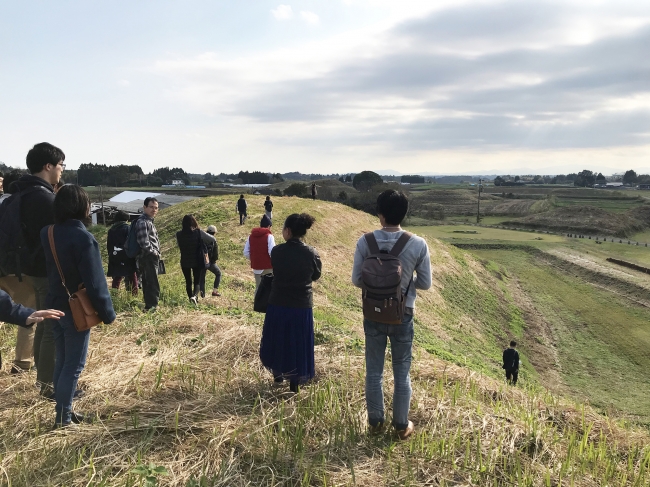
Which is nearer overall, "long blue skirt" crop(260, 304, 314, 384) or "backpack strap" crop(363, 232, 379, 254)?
"backpack strap" crop(363, 232, 379, 254)

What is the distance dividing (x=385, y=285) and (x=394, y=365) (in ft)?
2.56

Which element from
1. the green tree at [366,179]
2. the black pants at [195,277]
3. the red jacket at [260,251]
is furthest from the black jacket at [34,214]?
the green tree at [366,179]

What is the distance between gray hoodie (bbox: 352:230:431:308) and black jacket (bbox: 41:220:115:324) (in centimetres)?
217

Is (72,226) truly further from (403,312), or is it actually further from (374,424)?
(374,424)

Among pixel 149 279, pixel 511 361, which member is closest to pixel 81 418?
pixel 149 279

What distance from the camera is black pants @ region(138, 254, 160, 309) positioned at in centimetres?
812

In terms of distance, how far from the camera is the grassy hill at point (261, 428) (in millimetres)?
3629

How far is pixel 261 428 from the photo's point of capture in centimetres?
411

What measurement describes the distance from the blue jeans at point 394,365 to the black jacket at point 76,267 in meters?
2.29

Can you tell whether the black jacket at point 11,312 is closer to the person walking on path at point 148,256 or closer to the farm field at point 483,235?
the person walking on path at point 148,256

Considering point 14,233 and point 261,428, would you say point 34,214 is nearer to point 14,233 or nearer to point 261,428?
point 14,233

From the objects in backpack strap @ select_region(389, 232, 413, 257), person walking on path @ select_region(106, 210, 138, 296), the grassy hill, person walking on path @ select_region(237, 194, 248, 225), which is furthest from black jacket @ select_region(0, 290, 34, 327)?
person walking on path @ select_region(237, 194, 248, 225)

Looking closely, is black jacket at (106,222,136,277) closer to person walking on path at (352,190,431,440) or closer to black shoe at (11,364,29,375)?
black shoe at (11,364,29,375)

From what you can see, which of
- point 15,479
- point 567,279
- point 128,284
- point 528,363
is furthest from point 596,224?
point 15,479
